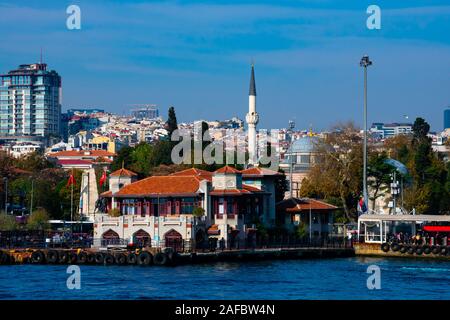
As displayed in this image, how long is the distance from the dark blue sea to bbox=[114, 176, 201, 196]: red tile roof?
764 centimetres

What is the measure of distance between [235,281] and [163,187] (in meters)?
18.0

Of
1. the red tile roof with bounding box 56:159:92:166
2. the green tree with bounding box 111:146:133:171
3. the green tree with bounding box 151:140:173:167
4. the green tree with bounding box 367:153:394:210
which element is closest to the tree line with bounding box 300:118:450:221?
the green tree with bounding box 367:153:394:210

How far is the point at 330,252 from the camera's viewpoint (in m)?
58.7

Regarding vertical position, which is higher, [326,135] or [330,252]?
[326,135]

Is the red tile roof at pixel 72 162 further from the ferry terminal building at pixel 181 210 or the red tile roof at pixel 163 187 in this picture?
the ferry terminal building at pixel 181 210

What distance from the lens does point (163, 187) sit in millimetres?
59531

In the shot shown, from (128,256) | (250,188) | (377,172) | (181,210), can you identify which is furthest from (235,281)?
(377,172)

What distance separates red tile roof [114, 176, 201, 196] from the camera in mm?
58688

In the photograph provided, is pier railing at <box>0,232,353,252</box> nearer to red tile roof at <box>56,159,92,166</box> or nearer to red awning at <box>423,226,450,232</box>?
red awning at <box>423,226,450,232</box>
